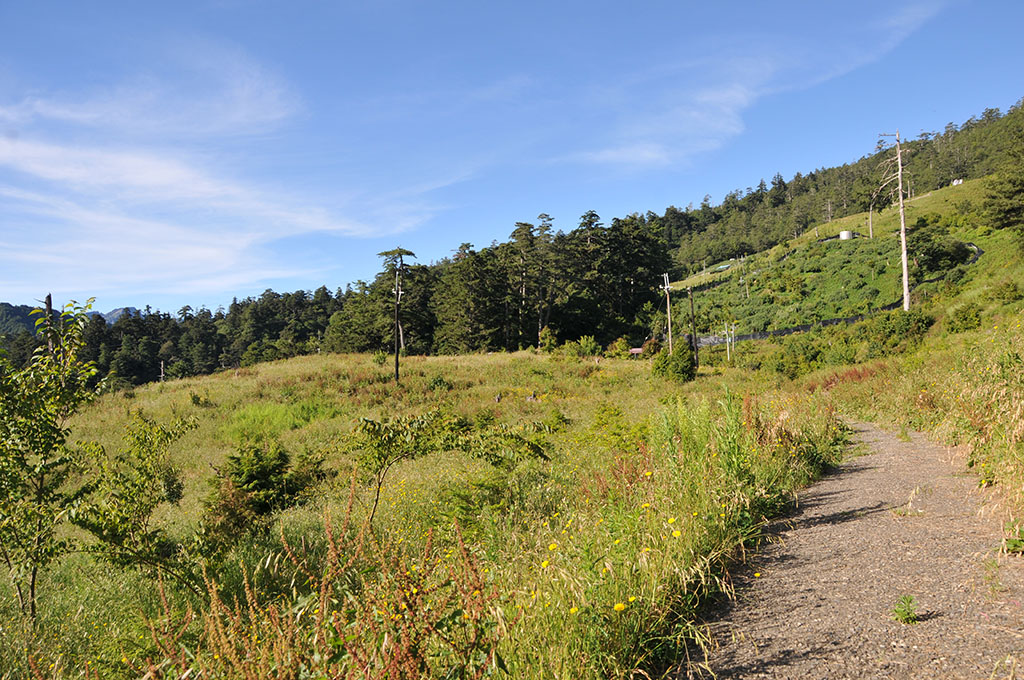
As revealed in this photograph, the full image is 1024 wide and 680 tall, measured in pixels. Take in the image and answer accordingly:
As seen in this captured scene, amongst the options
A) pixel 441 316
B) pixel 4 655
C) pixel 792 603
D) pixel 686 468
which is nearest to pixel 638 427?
pixel 686 468

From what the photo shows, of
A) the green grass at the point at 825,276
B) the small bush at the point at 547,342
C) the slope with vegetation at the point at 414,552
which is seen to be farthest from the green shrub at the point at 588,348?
the slope with vegetation at the point at 414,552

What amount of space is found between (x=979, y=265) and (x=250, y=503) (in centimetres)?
4692

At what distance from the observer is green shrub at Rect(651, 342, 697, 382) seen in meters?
24.6

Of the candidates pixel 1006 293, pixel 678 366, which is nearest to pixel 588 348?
pixel 678 366

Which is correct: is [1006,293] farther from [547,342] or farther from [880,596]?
[547,342]

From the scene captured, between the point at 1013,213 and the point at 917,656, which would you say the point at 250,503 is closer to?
the point at 917,656

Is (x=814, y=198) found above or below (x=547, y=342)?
above

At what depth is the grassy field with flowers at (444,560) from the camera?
205 centimetres

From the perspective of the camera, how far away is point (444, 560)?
155 inches

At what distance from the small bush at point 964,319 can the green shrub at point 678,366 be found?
1012cm

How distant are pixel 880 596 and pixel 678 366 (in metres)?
22.9

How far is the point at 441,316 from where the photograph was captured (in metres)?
55.3

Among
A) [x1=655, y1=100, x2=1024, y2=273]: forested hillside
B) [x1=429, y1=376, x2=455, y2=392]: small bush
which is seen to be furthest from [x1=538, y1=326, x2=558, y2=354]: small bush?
[x1=655, y1=100, x2=1024, y2=273]: forested hillside

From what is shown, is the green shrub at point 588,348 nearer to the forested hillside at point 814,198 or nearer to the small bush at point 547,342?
the small bush at point 547,342
